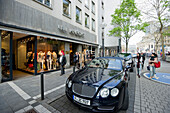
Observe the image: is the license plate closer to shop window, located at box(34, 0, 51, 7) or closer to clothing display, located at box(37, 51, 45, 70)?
clothing display, located at box(37, 51, 45, 70)

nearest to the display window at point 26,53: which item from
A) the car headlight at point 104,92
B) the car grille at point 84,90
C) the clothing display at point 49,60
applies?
the clothing display at point 49,60

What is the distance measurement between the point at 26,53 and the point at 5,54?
2831 millimetres

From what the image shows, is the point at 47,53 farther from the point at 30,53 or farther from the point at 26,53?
the point at 26,53

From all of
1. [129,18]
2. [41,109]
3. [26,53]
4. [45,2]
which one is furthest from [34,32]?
[129,18]

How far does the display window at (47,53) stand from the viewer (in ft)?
23.2

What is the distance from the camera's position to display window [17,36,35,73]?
709 centimetres

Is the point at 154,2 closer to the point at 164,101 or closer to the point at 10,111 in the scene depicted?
the point at 164,101

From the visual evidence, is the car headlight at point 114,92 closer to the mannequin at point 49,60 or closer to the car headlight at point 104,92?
the car headlight at point 104,92

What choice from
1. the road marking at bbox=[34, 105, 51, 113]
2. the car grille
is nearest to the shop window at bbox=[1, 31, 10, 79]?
the road marking at bbox=[34, 105, 51, 113]

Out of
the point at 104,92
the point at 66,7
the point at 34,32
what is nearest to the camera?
the point at 104,92

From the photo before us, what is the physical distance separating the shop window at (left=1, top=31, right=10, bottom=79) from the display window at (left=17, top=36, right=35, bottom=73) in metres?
1.74

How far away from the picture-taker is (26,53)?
7.84 m

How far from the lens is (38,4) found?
6.56 m

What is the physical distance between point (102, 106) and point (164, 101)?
267 cm
